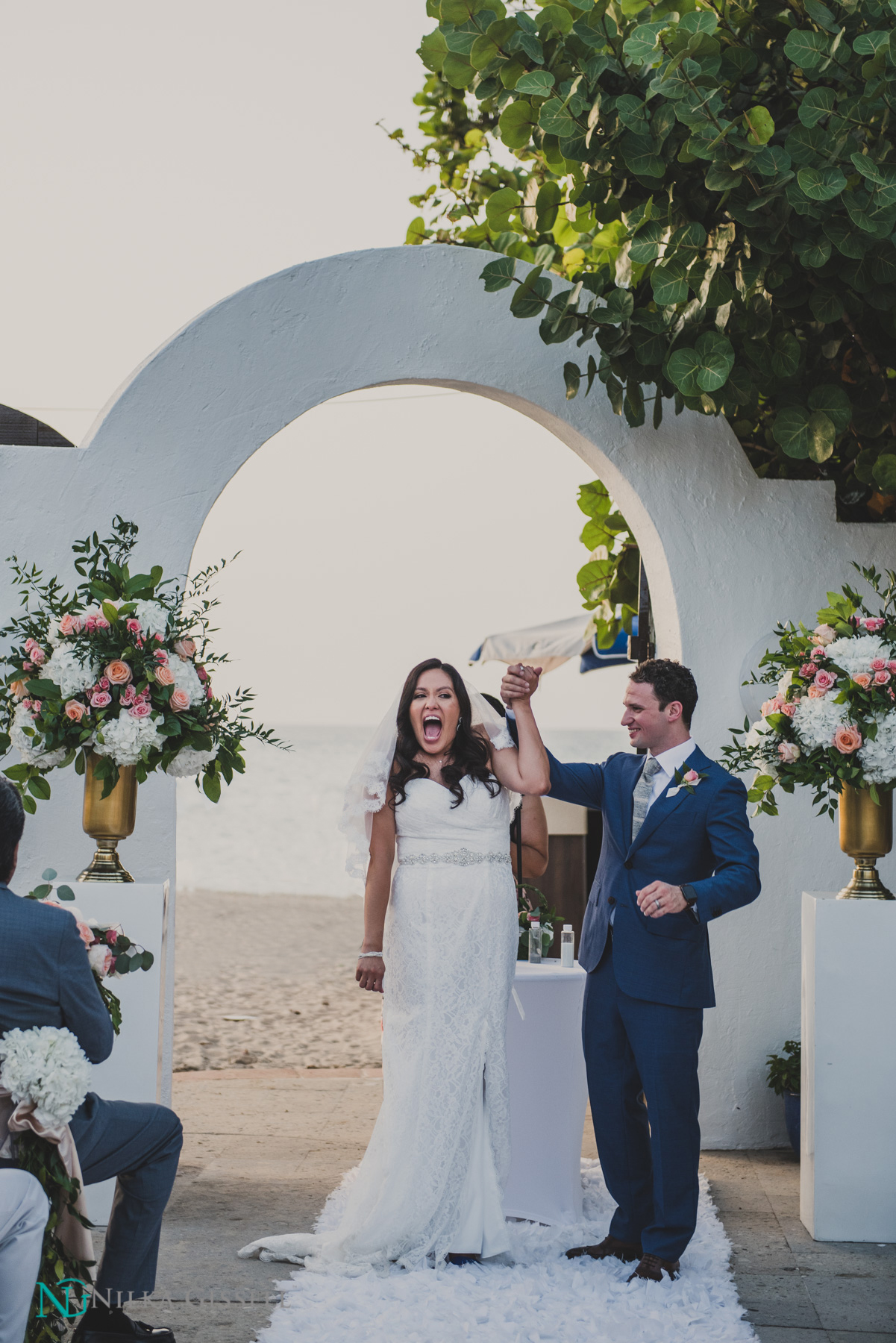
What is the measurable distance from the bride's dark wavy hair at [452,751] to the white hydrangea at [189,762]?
2.17ft

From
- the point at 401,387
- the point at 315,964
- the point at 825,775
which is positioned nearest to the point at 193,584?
the point at 401,387

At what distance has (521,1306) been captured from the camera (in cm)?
380

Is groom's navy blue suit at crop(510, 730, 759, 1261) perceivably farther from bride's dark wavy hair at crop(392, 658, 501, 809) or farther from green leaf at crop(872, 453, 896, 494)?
green leaf at crop(872, 453, 896, 494)

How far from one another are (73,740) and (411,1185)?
1.81m

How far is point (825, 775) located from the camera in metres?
4.53

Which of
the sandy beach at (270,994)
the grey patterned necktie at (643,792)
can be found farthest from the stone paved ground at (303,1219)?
the grey patterned necktie at (643,792)

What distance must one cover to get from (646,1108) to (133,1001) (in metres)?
1.79

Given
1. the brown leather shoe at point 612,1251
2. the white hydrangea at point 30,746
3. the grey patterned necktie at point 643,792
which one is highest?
the white hydrangea at point 30,746

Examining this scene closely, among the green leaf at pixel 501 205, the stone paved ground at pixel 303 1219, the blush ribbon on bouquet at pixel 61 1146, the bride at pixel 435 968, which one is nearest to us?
the blush ribbon on bouquet at pixel 61 1146

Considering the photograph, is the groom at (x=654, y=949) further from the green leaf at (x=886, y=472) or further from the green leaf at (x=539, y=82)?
the green leaf at (x=539, y=82)

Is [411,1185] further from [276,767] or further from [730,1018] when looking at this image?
[276,767]

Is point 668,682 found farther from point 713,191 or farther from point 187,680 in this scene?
point 713,191

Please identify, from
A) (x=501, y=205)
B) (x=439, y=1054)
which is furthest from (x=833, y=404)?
(x=439, y=1054)

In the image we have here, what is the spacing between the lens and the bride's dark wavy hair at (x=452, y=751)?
14.3 feet
